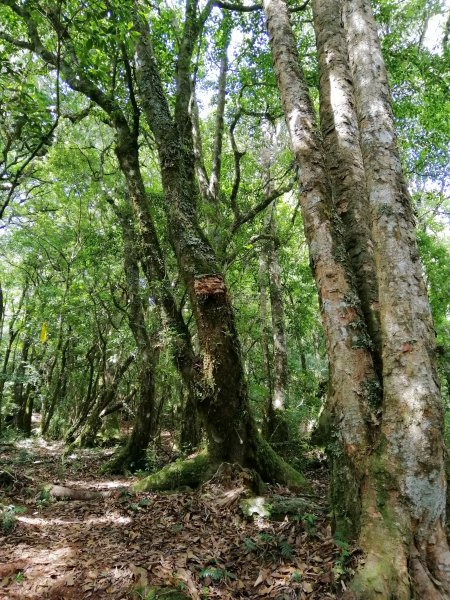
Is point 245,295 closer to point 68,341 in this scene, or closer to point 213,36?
point 68,341

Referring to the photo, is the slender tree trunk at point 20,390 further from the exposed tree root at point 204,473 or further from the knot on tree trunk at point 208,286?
the knot on tree trunk at point 208,286

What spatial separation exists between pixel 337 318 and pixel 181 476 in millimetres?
4100

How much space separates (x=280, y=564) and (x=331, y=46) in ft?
17.7

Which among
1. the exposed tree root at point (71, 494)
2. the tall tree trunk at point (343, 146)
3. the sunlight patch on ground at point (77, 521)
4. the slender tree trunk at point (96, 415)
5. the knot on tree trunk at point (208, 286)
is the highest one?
the tall tree trunk at point (343, 146)

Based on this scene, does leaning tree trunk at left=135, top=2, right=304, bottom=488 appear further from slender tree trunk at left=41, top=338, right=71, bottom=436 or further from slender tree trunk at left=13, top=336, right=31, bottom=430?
slender tree trunk at left=13, top=336, right=31, bottom=430

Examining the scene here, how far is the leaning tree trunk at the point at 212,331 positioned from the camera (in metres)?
6.01

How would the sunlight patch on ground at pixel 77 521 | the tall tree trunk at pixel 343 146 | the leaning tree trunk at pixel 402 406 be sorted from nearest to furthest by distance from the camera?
1. the leaning tree trunk at pixel 402 406
2. the tall tree trunk at pixel 343 146
3. the sunlight patch on ground at pixel 77 521

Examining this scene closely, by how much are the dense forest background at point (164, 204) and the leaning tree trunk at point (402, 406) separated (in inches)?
20.9

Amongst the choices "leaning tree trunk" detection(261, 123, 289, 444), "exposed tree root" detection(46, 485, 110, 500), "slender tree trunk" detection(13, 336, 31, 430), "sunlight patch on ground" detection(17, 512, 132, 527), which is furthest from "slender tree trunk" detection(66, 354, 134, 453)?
"sunlight patch on ground" detection(17, 512, 132, 527)

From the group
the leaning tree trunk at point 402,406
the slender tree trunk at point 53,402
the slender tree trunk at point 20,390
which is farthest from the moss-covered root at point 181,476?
the slender tree trunk at point 20,390

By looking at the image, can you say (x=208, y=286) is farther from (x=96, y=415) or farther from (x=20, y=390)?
(x=20, y=390)

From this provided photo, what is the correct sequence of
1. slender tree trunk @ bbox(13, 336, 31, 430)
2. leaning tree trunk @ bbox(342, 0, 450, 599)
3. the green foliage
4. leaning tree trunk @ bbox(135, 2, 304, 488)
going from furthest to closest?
slender tree trunk @ bbox(13, 336, 31, 430)
leaning tree trunk @ bbox(135, 2, 304, 488)
the green foliage
leaning tree trunk @ bbox(342, 0, 450, 599)

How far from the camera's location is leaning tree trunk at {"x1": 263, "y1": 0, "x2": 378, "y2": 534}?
11.3ft

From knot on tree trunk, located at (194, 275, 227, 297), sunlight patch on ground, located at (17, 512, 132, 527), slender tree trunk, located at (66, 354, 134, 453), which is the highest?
knot on tree trunk, located at (194, 275, 227, 297)
